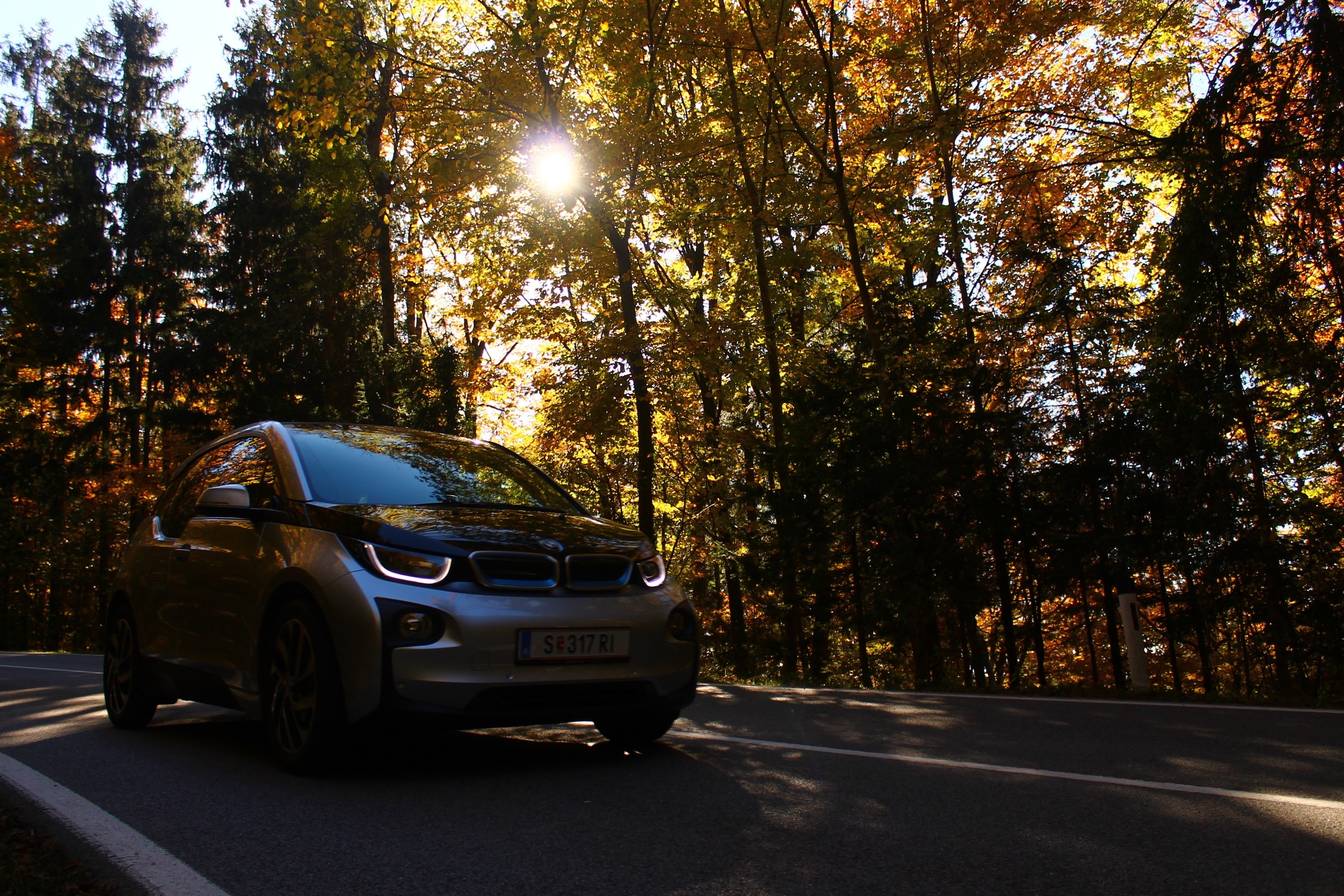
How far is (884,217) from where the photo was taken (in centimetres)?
1677

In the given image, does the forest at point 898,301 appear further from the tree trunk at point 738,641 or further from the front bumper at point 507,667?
the front bumper at point 507,667

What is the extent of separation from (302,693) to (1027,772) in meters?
3.33

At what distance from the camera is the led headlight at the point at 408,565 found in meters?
4.73

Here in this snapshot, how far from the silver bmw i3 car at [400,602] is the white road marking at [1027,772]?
0.60 meters

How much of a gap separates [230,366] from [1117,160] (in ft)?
79.8

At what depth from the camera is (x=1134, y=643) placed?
28.6 feet

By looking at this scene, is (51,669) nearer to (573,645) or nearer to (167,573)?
(167,573)

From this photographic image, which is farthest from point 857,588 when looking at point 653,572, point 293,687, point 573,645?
point 293,687

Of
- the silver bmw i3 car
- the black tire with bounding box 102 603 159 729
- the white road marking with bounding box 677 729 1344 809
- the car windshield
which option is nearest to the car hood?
the silver bmw i3 car

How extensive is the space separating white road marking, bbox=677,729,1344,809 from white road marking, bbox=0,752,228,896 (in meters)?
3.07

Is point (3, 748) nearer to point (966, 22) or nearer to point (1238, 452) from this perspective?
point (1238, 452)

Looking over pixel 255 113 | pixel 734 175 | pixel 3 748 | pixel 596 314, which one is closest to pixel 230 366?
pixel 255 113

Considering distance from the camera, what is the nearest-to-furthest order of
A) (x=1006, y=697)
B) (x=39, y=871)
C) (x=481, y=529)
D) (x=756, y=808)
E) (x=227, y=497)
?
(x=39, y=871) → (x=756, y=808) → (x=481, y=529) → (x=227, y=497) → (x=1006, y=697)

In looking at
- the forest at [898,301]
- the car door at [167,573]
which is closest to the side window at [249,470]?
the car door at [167,573]
